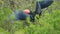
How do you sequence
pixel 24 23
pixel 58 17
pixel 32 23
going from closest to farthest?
pixel 58 17 → pixel 32 23 → pixel 24 23

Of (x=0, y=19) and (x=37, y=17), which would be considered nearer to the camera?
(x=37, y=17)

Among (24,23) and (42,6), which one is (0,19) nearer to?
(24,23)

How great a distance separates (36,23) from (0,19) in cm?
51

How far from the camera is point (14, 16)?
6.47 ft

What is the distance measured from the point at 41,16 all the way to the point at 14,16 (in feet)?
0.97

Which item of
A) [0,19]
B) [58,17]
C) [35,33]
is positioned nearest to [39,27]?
[35,33]

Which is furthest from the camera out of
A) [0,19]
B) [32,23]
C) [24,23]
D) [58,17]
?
[0,19]

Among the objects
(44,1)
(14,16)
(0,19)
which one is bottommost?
(0,19)

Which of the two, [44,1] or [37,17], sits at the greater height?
[44,1]

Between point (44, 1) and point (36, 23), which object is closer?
point (44, 1)

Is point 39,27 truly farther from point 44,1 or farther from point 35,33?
point 44,1

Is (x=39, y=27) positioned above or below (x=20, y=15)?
below

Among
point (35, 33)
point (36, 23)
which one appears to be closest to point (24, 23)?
point (36, 23)

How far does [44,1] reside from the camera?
192 centimetres
